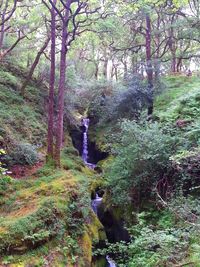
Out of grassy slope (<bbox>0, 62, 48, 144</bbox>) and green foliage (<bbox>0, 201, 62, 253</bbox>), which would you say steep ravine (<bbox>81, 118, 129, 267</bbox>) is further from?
grassy slope (<bbox>0, 62, 48, 144</bbox>)

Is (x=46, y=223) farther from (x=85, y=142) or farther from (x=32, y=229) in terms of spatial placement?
(x=85, y=142)

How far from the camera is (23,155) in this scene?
37.5 ft

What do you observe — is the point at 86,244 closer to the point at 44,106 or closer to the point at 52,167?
the point at 52,167

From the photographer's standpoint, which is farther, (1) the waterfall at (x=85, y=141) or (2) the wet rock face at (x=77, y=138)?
A: (2) the wet rock face at (x=77, y=138)

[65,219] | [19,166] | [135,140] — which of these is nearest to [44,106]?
[19,166]

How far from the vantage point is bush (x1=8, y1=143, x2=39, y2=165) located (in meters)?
11.2

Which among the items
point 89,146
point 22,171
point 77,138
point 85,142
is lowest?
point 22,171

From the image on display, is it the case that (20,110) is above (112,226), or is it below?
above

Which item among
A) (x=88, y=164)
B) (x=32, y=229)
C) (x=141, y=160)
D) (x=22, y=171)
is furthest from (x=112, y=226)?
(x=88, y=164)

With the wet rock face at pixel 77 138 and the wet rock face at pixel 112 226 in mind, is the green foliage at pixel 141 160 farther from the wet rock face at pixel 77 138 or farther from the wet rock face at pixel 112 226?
the wet rock face at pixel 77 138

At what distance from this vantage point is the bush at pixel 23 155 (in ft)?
36.6

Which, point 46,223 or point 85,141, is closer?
point 46,223

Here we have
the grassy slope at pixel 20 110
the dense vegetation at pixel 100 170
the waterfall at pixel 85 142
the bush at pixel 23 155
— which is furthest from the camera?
the waterfall at pixel 85 142

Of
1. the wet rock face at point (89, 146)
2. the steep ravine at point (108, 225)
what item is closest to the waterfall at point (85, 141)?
the wet rock face at point (89, 146)
